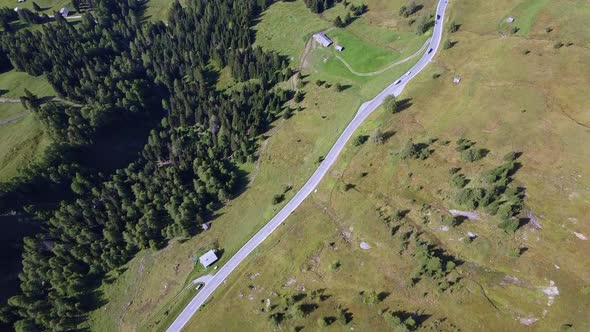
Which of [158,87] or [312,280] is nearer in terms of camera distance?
[312,280]

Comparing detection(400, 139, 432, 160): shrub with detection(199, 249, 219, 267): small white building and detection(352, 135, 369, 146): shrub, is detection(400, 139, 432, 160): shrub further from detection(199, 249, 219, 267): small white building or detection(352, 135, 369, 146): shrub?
detection(199, 249, 219, 267): small white building

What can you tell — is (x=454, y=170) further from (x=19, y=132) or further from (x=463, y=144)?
(x=19, y=132)

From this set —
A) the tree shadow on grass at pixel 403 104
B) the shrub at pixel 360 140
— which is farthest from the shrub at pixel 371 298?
the tree shadow on grass at pixel 403 104

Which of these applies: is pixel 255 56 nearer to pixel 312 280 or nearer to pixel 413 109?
pixel 413 109

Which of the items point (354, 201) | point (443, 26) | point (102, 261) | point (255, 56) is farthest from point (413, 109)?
point (102, 261)

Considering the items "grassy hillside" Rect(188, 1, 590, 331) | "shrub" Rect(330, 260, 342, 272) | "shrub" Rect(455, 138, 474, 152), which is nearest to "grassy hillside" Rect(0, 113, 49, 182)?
"grassy hillside" Rect(188, 1, 590, 331)

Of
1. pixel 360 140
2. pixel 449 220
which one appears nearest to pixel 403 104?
pixel 360 140

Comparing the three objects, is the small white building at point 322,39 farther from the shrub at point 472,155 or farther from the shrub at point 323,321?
the shrub at point 323,321
